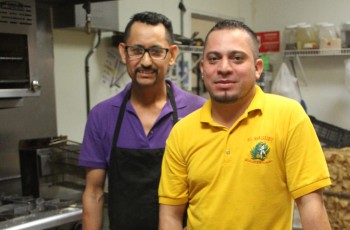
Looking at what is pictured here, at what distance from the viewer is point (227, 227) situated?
3.39 ft

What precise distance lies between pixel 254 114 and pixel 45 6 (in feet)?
4.67

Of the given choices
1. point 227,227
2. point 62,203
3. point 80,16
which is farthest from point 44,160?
point 227,227

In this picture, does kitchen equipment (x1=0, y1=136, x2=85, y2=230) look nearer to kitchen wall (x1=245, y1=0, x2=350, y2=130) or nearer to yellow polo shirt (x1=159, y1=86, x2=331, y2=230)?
yellow polo shirt (x1=159, y1=86, x2=331, y2=230)

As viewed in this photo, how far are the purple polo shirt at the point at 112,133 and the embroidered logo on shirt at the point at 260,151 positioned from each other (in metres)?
A: 0.44

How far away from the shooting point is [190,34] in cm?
334

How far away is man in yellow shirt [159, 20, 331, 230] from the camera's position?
98cm

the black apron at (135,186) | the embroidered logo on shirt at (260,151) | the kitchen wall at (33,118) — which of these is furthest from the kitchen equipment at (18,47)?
the embroidered logo on shirt at (260,151)

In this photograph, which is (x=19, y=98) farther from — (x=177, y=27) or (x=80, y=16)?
(x=177, y=27)

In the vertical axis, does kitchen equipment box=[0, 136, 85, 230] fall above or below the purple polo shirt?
below

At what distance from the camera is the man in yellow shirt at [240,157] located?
981 millimetres

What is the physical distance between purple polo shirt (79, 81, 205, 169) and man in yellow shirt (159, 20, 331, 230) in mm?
271

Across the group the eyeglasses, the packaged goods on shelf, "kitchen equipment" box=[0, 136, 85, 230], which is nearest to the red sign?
the packaged goods on shelf

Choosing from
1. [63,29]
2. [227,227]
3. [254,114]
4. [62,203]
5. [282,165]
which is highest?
[63,29]

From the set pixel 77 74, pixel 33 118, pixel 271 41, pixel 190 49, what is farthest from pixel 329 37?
pixel 33 118
